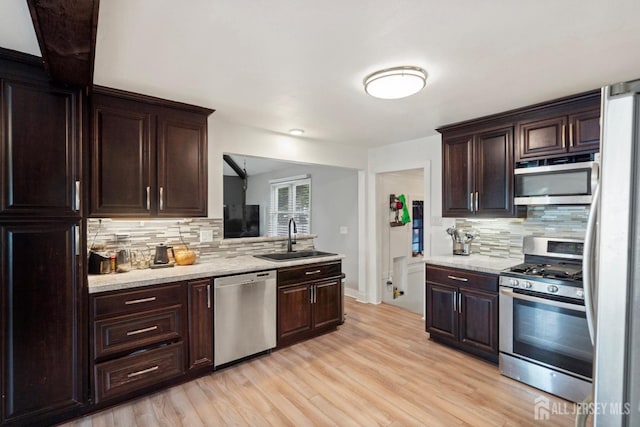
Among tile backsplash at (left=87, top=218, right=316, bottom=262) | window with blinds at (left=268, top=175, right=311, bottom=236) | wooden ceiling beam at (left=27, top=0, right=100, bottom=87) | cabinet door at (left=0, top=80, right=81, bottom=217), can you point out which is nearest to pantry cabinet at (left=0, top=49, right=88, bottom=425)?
cabinet door at (left=0, top=80, right=81, bottom=217)

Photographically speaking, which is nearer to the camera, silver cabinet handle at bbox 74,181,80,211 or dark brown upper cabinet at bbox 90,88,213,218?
silver cabinet handle at bbox 74,181,80,211

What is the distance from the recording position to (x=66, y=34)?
57.4 inches

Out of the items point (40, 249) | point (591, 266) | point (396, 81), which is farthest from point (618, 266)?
point (40, 249)

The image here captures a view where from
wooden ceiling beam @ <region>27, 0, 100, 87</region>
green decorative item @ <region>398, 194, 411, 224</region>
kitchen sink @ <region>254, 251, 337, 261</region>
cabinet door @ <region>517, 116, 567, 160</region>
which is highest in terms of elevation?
wooden ceiling beam @ <region>27, 0, 100, 87</region>

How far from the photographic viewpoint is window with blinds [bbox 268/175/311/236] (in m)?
6.12

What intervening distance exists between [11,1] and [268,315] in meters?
2.69

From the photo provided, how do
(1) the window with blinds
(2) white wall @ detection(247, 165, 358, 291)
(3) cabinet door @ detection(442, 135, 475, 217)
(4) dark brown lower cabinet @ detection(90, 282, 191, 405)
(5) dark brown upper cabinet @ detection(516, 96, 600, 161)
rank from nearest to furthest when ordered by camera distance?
(4) dark brown lower cabinet @ detection(90, 282, 191, 405), (5) dark brown upper cabinet @ detection(516, 96, 600, 161), (3) cabinet door @ detection(442, 135, 475, 217), (2) white wall @ detection(247, 165, 358, 291), (1) the window with blinds

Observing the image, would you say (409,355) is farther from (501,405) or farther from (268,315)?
(268,315)

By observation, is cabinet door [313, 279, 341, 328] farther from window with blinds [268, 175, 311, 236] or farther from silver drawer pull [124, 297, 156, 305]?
window with blinds [268, 175, 311, 236]

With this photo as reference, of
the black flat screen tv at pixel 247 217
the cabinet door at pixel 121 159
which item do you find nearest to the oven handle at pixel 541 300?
the cabinet door at pixel 121 159

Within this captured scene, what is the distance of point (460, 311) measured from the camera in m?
3.04

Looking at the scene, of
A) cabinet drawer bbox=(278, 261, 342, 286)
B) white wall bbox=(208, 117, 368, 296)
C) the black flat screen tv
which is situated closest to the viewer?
cabinet drawer bbox=(278, 261, 342, 286)

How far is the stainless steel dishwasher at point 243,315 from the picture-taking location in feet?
8.83

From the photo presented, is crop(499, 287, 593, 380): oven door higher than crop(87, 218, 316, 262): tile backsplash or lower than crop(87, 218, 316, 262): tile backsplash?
lower
